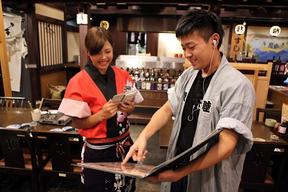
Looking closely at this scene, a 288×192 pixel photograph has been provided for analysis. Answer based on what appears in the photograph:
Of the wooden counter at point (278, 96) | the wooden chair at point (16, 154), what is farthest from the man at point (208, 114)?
the wooden counter at point (278, 96)

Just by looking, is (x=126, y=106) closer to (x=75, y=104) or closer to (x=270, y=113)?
(x=75, y=104)

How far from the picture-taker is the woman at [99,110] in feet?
4.85

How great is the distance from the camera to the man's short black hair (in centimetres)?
101

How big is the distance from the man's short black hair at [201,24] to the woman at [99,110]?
0.68m

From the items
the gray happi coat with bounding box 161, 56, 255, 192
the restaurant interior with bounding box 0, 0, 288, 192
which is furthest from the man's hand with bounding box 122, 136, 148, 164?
the restaurant interior with bounding box 0, 0, 288, 192

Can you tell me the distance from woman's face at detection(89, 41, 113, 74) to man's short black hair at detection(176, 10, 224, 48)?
0.67m

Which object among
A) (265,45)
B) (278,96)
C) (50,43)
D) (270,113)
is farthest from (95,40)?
(265,45)

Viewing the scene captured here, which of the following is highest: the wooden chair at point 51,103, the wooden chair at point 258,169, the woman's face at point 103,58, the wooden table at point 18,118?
the woman's face at point 103,58

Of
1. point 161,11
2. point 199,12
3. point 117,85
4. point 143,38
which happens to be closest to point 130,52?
point 143,38

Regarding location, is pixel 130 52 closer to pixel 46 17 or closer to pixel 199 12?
pixel 46 17

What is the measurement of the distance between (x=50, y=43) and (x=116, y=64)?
228cm

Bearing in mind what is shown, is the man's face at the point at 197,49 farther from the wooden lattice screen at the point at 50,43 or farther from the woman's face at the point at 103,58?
the wooden lattice screen at the point at 50,43

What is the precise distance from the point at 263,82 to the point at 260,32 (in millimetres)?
4863

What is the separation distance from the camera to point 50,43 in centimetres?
643
